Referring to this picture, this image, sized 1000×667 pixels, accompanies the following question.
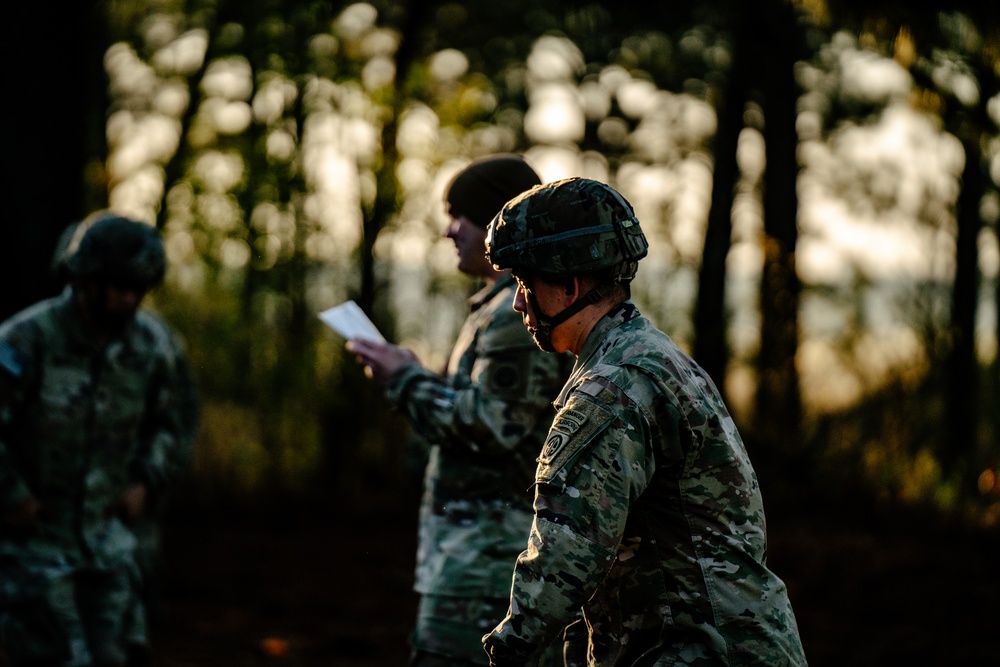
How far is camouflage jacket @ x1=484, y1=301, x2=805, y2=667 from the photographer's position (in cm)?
236

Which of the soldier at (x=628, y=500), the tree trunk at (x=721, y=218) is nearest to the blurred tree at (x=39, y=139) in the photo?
the soldier at (x=628, y=500)

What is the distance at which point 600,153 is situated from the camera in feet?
54.7

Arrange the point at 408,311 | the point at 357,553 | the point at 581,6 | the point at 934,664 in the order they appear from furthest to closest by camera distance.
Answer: the point at 408,311, the point at 581,6, the point at 357,553, the point at 934,664

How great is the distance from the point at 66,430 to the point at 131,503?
1.47ft

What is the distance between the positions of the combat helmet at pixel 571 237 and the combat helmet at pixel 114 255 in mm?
2453

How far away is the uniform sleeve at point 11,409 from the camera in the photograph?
14.9 ft

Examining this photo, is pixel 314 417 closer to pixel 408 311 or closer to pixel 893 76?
pixel 408 311

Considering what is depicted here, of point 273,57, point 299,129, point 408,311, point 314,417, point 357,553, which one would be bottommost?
point 357,553

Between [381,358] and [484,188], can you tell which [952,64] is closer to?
[484,188]

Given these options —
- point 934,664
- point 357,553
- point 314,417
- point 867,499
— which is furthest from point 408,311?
point 934,664

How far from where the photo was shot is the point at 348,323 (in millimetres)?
3930

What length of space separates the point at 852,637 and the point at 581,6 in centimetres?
644

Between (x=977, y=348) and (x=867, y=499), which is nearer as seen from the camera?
(x=867, y=499)

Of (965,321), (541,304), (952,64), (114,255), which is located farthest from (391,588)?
(965,321)
